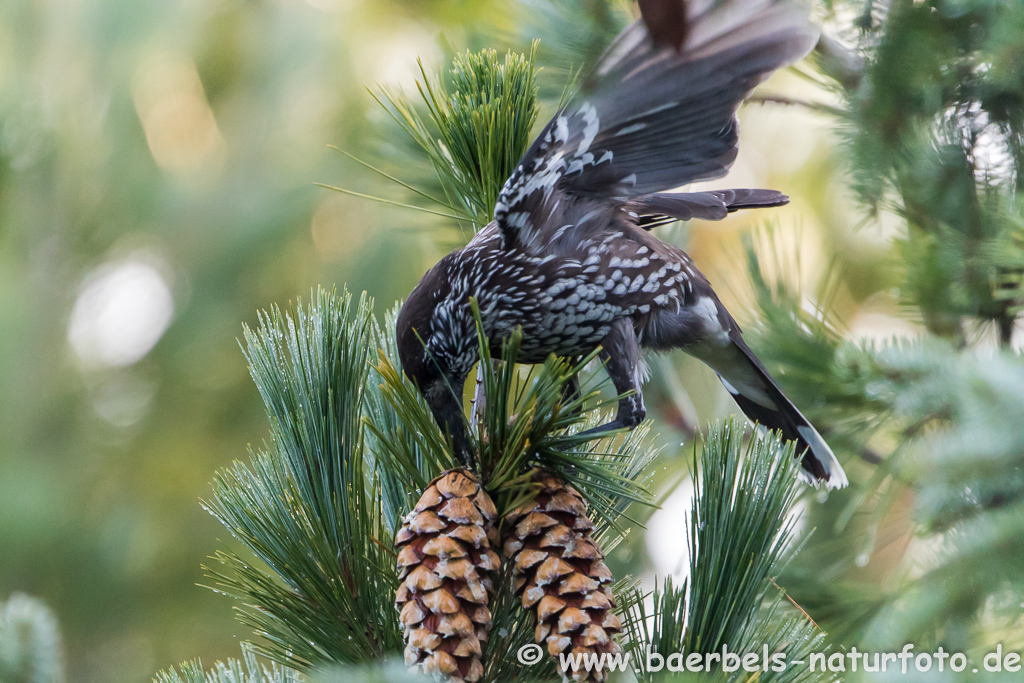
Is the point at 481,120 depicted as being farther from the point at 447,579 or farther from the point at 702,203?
the point at 447,579

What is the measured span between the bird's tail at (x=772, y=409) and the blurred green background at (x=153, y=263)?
2.01 metres

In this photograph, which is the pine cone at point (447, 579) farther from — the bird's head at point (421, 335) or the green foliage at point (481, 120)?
the green foliage at point (481, 120)

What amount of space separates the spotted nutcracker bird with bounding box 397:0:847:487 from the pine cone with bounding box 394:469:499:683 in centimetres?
10

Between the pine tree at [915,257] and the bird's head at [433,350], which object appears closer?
the bird's head at [433,350]

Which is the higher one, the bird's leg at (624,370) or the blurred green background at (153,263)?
the blurred green background at (153,263)

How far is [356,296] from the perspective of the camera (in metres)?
3.48

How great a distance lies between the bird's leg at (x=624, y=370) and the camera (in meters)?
0.91

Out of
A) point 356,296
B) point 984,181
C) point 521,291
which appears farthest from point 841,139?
point 356,296

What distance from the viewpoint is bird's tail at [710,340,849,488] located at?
4.05 ft

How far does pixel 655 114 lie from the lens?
0.88 m

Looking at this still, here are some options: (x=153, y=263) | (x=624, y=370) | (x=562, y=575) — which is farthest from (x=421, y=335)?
(x=153, y=263)

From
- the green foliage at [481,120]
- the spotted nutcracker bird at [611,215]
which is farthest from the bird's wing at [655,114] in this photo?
the green foliage at [481,120]

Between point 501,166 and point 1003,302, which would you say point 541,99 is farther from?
point 1003,302

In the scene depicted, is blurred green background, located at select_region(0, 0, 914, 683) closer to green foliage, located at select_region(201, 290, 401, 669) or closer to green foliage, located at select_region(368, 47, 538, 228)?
green foliage, located at select_region(368, 47, 538, 228)
